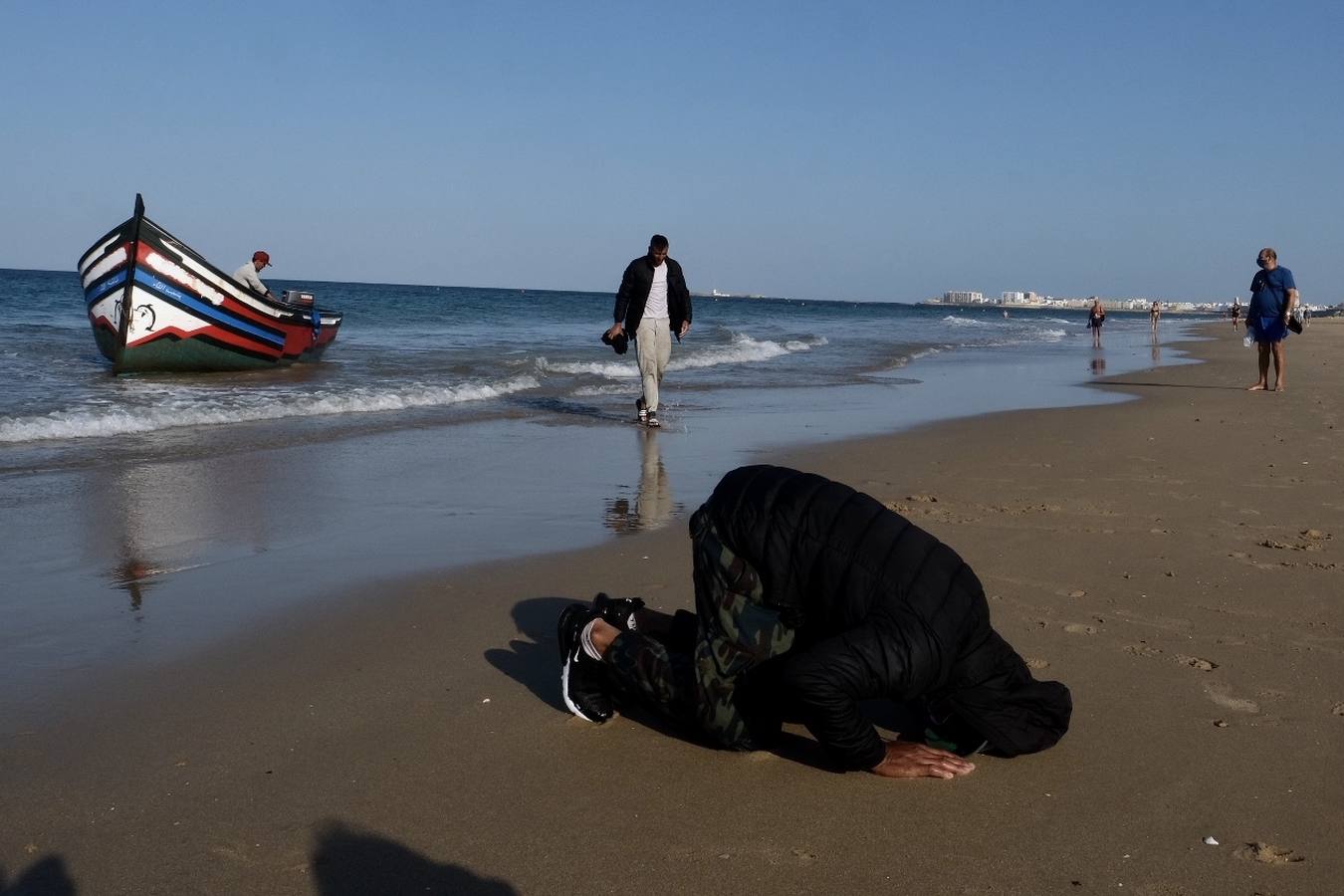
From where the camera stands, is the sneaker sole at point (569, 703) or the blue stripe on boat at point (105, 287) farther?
the blue stripe on boat at point (105, 287)

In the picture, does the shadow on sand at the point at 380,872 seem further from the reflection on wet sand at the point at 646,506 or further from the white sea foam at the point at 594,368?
the white sea foam at the point at 594,368

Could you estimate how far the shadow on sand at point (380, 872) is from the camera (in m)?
2.51

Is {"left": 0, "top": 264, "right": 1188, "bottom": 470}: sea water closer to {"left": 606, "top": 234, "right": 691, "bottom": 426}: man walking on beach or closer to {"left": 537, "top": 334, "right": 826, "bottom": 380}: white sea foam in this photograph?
{"left": 537, "top": 334, "right": 826, "bottom": 380}: white sea foam

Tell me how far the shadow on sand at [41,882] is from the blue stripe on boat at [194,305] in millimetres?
14792

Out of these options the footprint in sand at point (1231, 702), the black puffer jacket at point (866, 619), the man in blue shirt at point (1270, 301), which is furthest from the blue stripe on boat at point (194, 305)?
the footprint in sand at point (1231, 702)

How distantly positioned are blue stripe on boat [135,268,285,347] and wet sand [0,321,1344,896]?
41.7 ft

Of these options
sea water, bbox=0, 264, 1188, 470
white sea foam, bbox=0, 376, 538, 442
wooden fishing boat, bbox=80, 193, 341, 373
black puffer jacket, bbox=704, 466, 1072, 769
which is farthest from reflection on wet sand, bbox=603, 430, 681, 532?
wooden fishing boat, bbox=80, 193, 341, 373

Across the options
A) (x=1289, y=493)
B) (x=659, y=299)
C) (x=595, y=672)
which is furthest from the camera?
(x=659, y=299)

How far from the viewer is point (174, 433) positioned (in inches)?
382

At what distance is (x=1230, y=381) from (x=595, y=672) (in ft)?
50.1

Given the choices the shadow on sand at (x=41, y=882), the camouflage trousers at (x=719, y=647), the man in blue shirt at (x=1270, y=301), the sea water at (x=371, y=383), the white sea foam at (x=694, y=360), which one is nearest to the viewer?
the shadow on sand at (x=41, y=882)

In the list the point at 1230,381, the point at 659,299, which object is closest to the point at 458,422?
the point at 659,299

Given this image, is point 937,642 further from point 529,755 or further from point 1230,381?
point 1230,381

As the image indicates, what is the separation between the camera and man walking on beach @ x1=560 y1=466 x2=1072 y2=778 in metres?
2.97
